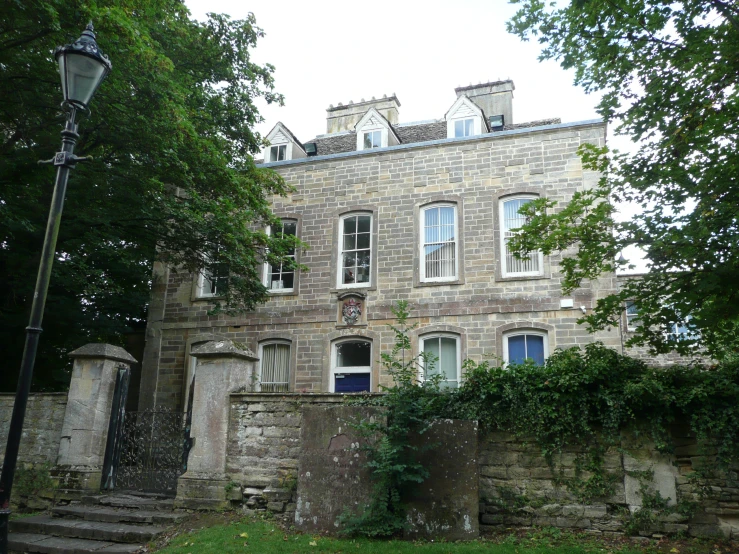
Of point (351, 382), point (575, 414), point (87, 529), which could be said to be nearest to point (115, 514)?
point (87, 529)

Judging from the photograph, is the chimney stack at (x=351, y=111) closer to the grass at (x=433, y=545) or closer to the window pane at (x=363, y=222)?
the window pane at (x=363, y=222)

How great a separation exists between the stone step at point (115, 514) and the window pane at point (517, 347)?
9092 mm

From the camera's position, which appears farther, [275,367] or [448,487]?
[275,367]

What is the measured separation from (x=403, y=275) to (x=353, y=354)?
2.48 m

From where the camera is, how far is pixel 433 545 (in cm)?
737

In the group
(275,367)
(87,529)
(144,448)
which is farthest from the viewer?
(275,367)

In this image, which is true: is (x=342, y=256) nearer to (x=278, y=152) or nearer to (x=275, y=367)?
(x=275, y=367)

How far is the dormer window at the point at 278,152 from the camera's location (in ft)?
65.3

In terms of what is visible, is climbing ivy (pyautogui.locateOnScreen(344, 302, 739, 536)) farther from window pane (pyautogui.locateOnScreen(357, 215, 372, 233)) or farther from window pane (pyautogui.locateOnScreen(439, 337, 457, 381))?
window pane (pyautogui.locateOnScreen(357, 215, 372, 233))

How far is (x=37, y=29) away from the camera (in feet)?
34.5

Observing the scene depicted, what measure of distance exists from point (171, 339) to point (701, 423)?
14362mm

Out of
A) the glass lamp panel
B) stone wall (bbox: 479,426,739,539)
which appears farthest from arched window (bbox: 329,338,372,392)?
the glass lamp panel

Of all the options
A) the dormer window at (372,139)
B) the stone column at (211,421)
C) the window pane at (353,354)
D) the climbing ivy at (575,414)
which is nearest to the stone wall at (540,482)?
the climbing ivy at (575,414)

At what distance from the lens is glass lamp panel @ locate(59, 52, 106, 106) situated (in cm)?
604
